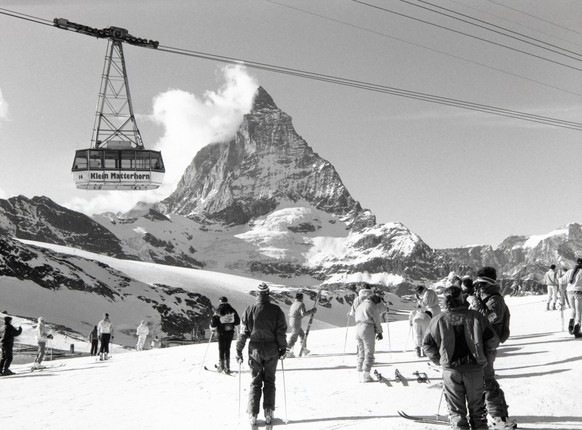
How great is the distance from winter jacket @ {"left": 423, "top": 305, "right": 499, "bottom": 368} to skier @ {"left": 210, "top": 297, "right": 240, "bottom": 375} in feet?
25.2

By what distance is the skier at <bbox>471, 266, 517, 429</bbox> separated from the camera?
7.95 m

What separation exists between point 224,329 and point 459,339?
8.58 metres

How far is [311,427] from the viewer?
8.89 meters

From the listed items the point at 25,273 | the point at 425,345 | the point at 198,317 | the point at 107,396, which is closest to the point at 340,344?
the point at 107,396

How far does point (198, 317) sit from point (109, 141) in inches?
5565

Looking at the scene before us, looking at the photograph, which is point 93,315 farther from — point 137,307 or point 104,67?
point 104,67

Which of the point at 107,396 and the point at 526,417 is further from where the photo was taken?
the point at 107,396

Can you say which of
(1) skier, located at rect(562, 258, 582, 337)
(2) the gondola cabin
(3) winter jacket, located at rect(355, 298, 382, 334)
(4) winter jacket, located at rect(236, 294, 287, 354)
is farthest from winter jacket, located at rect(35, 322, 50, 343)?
(1) skier, located at rect(562, 258, 582, 337)

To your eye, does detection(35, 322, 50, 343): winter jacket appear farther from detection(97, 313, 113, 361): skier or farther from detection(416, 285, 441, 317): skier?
detection(416, 285, 441, 317): skier

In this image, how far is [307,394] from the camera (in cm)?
1134

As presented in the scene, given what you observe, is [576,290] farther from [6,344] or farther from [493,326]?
[6,344]

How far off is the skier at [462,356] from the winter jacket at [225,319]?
8.16 metres

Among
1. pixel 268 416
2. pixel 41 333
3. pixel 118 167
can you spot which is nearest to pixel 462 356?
pixel 268 416

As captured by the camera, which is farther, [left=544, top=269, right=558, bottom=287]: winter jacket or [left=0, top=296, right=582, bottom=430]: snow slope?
[left=544, top=269, right=558, bottom=287]: winter jacket
